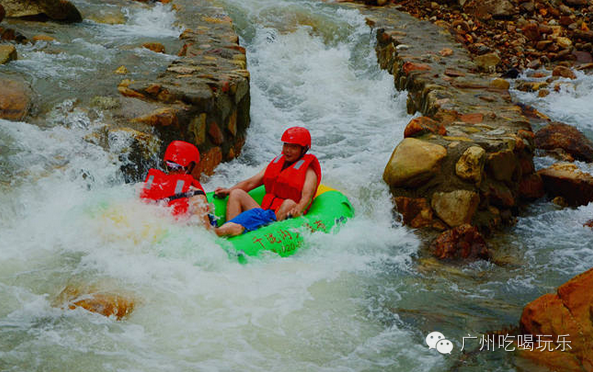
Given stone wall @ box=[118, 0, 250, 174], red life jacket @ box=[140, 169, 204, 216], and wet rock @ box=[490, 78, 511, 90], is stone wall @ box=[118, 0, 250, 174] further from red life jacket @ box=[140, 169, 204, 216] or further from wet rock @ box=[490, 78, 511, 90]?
wet rock @ box=[490, 78, 511, 90]

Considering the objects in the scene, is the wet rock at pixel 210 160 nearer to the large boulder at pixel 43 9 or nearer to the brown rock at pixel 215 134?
the brown rock at pixel 215 134

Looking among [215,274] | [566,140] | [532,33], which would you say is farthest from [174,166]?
[532,33]

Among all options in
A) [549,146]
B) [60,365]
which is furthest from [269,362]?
[549,146]

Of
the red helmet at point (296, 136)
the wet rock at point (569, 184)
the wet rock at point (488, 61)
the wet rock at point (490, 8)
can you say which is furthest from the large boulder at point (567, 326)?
the wet rock at point (490, 8)

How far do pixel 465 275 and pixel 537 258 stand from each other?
2.56ft

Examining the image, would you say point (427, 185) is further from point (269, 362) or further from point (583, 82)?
point (583, 82)

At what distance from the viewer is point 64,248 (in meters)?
4.02

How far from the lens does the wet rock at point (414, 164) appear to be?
17.9 feet

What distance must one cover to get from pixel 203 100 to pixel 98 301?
10.2ft

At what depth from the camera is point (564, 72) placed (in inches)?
368

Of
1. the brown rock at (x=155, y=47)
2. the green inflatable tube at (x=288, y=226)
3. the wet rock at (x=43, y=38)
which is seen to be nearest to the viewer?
the green inflatable tube at (x=288, y=226)

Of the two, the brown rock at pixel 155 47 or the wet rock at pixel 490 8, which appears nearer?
the brown rock at pixel 155 47

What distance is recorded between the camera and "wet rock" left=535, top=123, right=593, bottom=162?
6855 mm

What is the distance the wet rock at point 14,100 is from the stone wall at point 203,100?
3.06 ft
